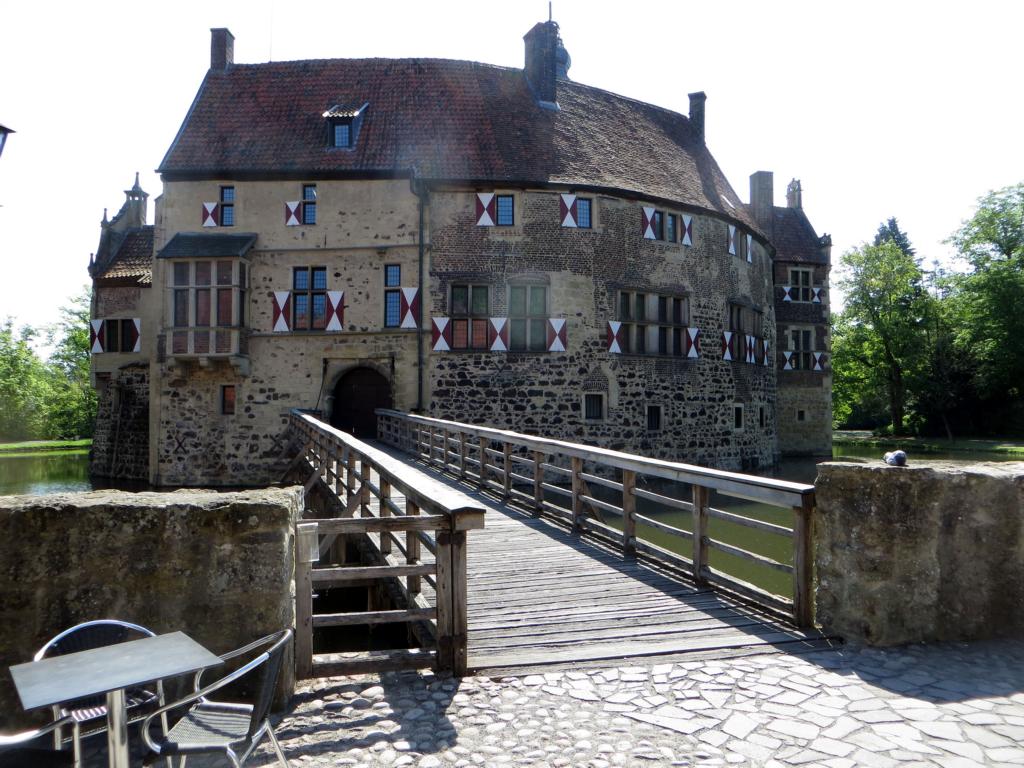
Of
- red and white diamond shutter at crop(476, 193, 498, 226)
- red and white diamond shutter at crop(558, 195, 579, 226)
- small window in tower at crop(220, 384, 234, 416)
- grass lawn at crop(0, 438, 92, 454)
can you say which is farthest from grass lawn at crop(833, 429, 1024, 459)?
grass lawn at crop(0, 438, 92, 454)

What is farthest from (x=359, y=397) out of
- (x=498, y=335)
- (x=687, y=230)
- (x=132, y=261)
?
(x=132, y=261)

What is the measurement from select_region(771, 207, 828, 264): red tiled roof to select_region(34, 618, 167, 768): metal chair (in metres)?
29.9

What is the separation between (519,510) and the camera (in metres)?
9.49

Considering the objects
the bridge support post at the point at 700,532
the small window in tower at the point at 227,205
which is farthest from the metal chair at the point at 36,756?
the small window in tower at the point at 227,205

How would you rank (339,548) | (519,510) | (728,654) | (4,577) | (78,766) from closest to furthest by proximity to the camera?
(78,766)
(4,577)
(728,654)
(519,510)
(339,548)

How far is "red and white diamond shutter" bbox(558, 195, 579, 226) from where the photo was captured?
63.2ft

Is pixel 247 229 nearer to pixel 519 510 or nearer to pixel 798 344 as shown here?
pixel 519 510

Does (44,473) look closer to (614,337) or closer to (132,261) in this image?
(132,261)

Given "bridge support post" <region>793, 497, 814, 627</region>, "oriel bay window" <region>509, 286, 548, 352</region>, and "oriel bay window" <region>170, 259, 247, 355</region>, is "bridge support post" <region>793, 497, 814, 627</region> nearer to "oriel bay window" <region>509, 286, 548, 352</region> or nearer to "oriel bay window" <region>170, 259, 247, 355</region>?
"oriel bay window" <region>509, 286, 548, 352</region>

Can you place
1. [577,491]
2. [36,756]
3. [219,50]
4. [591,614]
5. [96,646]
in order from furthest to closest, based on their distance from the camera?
[219,50]
[577,491]
[591,614]
[96,646]
[36,756]

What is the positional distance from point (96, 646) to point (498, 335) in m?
16.0

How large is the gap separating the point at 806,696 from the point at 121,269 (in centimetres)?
2541

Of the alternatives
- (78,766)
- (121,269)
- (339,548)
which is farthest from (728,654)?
(121,269)

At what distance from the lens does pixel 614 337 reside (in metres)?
19.7
